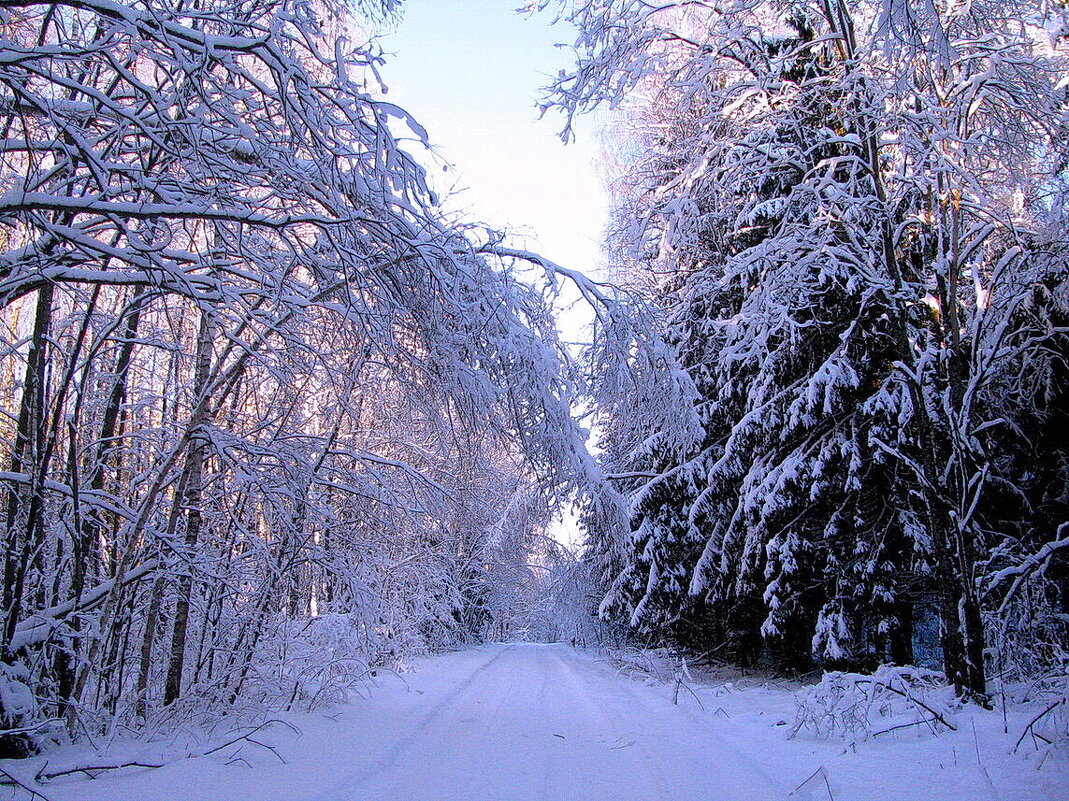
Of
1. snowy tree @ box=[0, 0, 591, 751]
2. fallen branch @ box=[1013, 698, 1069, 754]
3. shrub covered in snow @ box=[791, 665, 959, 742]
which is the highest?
snowy tree @ box=[0, 0, 591, 751]

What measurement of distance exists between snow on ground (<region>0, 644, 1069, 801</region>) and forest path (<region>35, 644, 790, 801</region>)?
14 mm

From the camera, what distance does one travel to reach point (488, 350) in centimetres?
436

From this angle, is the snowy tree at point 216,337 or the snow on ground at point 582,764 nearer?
the snowy tree at point 216,337

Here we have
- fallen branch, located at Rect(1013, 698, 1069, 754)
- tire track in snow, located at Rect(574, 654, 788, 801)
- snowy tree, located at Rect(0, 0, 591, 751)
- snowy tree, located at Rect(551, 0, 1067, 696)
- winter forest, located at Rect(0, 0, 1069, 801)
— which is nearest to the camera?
snowy tree, located at Rect(0, 0, 591, 751)

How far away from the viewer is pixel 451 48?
468cm

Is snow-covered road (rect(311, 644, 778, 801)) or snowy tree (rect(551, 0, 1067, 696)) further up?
snowy tree (rect(551, 0, 1067, 696))

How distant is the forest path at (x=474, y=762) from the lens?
3.79 metres

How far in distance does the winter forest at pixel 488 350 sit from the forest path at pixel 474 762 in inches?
24.7

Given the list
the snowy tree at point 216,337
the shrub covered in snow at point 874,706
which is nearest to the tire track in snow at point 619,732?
the shrub covered in snow at point 874,706

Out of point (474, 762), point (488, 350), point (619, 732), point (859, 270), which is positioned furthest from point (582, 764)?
point (859, 270)

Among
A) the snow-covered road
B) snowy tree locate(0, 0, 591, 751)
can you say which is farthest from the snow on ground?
snowy tree locate(0, 0, 591, 751)

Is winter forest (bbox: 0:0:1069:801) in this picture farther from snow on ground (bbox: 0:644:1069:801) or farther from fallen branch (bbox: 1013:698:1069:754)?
snow on ground (bbox: 0:644:1069:801)

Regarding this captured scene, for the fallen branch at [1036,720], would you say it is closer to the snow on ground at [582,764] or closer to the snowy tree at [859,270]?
the snow on ground at [582,764]

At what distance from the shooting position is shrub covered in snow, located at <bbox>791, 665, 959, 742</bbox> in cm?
512
